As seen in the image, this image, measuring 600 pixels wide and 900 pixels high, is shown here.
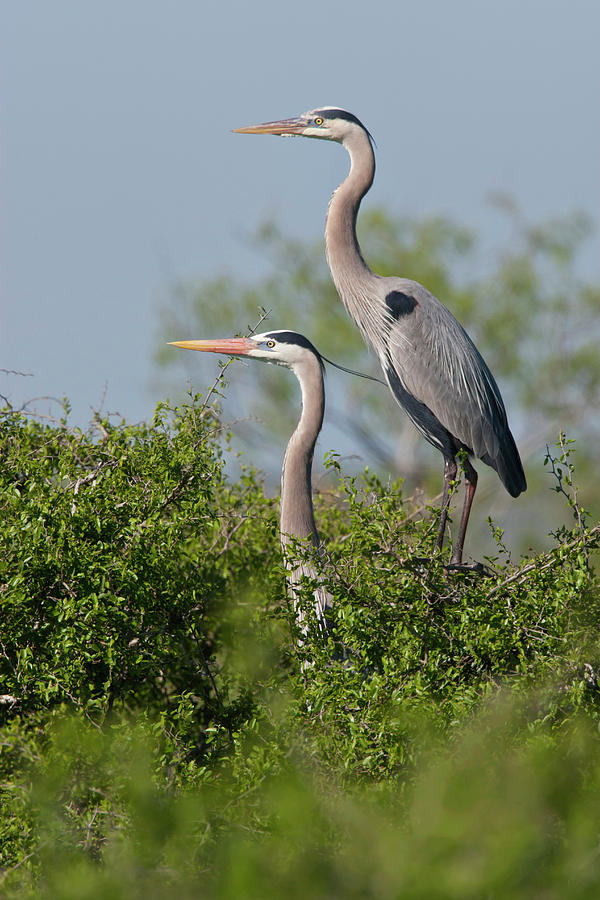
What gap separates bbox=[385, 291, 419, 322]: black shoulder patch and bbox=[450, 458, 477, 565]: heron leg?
0.92 meters

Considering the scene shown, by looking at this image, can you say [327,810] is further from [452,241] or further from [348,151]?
[452,241]

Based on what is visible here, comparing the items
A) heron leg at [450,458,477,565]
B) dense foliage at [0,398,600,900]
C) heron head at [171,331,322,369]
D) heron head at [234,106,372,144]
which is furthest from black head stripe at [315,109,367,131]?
dense foliage at [0,398,600,900]

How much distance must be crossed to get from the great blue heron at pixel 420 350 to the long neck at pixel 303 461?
2.15 feet

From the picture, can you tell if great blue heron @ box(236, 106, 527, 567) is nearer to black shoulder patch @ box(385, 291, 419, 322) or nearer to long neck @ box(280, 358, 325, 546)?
black shoulder patch @ box(385, 291, 419, 322)

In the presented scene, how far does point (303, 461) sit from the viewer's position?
4613 millimetres

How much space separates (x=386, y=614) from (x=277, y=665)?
30.4 inches

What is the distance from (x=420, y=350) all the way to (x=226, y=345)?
1.02 m

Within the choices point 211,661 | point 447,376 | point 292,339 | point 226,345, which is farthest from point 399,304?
point 211,661

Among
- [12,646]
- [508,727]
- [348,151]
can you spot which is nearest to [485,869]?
[508,727]

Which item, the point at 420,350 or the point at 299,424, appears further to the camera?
the point at 420,350

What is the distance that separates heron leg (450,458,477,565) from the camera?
14.6ft

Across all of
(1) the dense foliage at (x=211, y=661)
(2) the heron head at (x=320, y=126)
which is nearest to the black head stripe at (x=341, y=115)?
(2) the heron head at (x=320, y=126)

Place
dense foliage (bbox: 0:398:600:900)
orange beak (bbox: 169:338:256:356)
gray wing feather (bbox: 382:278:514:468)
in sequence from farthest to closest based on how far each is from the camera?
gray wing feather (bbox: 382:278:514:468)
orange beak (bbox: 169:338:256:356)
dense foliage (bbox: 0:398:600:900)

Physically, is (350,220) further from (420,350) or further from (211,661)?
(211,661)
